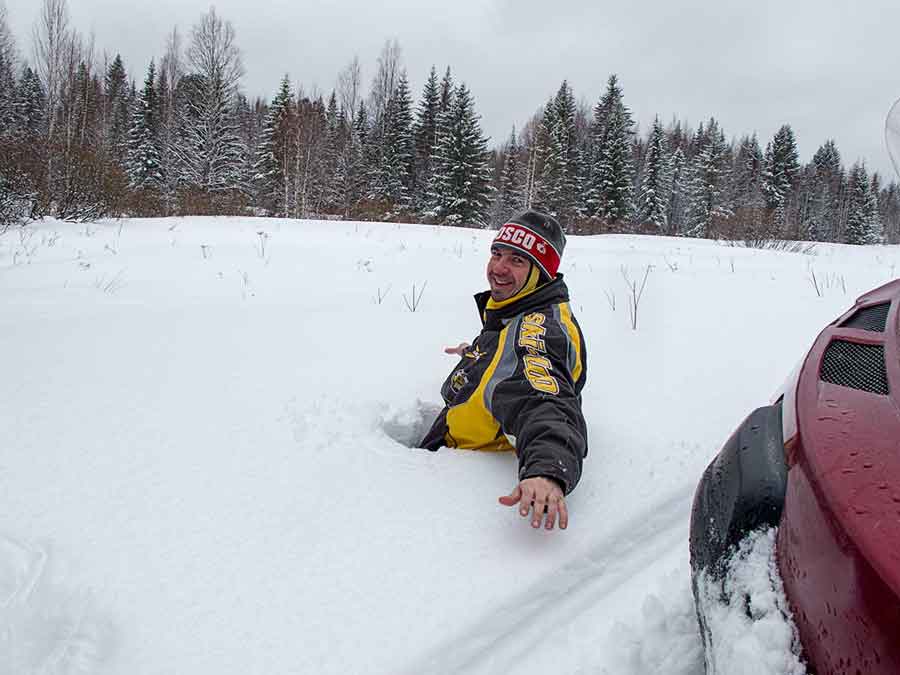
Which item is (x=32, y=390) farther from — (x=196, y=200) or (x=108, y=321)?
(x=196, y=200)

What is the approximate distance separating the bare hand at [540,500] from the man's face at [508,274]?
0.93 meters

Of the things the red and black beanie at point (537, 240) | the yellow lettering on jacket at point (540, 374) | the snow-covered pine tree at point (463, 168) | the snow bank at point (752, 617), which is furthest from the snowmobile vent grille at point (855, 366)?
the snow-covered pine tree at point (463, 168)

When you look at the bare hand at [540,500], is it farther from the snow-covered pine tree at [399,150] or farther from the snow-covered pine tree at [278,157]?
the snow-covered pine tree at [399,150]

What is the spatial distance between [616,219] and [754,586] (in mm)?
34817

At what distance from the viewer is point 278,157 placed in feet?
95.1

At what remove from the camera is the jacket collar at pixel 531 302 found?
2.14 metres

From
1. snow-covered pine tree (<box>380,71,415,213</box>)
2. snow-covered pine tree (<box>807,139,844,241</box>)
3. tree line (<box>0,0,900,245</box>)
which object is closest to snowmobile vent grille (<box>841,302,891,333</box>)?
tree line (<box>0,0,900,245</box>)

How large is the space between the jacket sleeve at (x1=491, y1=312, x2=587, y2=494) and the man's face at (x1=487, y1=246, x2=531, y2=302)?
0.68ft

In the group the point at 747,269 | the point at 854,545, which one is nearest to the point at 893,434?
the point at 854,545

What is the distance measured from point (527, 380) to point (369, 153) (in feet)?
110

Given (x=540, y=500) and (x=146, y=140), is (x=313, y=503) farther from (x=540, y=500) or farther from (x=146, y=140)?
(x=146, y=140)

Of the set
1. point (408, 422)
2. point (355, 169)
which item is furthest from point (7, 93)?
point (408, 422)

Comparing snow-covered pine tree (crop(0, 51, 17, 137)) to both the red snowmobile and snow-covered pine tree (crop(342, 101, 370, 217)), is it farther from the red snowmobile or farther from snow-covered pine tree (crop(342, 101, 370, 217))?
the red snowmobile

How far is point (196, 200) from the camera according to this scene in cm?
1823
